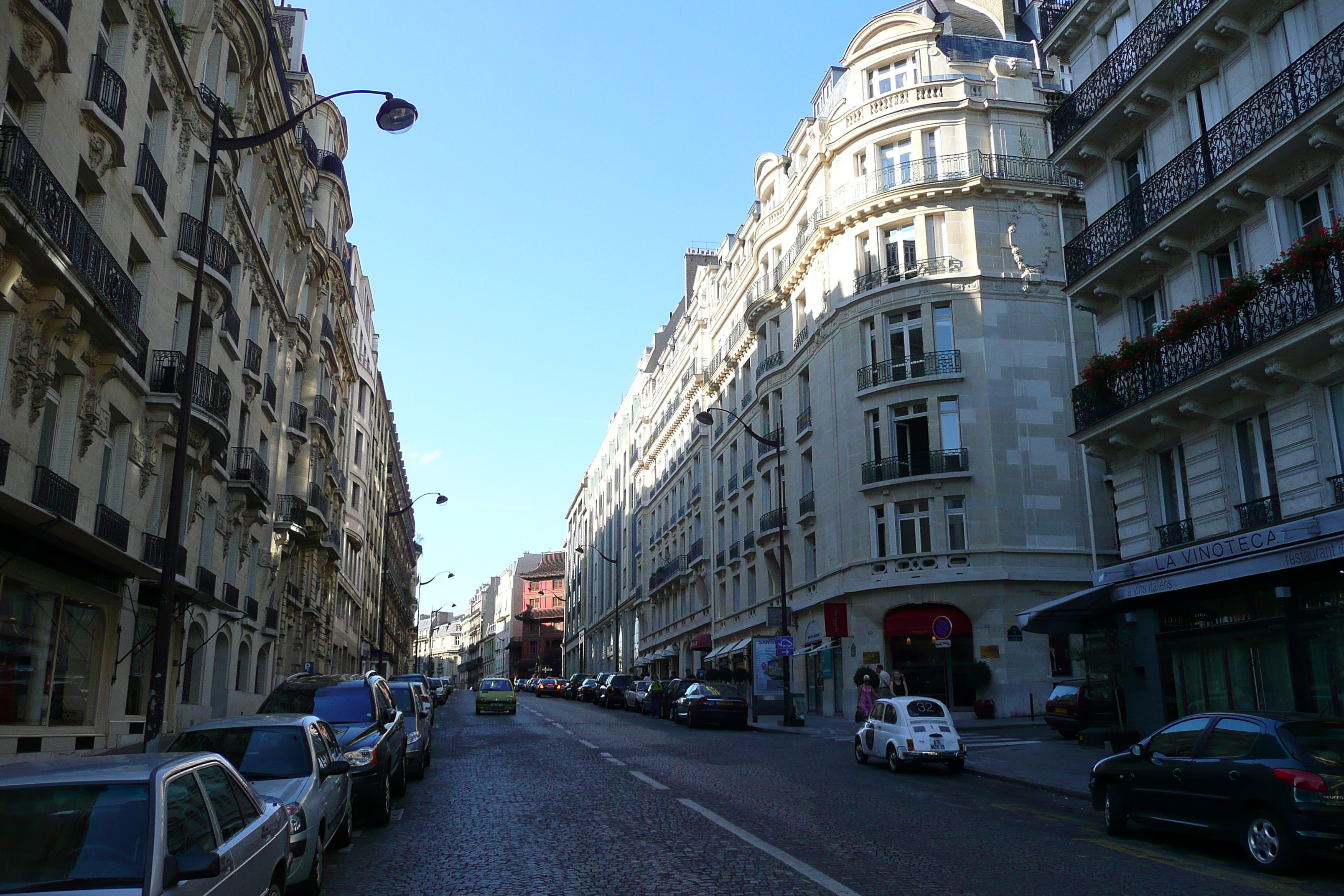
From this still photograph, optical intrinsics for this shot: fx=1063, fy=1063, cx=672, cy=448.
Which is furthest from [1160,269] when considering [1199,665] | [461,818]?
[461,818]

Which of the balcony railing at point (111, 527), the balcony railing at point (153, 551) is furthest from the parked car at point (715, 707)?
the balcony railing at point (111, 527)

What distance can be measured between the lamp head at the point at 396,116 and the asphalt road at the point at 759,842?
33.4ft

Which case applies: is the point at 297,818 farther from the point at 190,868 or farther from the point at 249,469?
the point at 249,469

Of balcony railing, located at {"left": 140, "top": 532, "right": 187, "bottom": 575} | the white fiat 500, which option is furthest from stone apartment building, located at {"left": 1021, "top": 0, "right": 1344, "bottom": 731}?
balcony railing, located at {"left": 140, "top": 532, "right": 187, "bottom": 575}

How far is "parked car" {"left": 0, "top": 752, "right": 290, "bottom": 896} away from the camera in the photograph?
471 centimetres

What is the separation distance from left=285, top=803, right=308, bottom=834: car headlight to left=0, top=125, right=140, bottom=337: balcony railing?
9140mm

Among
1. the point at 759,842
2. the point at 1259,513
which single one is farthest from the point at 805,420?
the point at 759,842

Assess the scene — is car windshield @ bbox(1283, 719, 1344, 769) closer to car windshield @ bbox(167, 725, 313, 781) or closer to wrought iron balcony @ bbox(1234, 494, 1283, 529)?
wrought iron balcony @ bbox(1234, 494, 1283, 529)

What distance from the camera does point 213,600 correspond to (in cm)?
2189

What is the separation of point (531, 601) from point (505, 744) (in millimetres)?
133955

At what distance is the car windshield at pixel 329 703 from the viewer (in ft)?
43.9

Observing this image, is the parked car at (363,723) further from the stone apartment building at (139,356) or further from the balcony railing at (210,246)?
the balcony railing at (210,246)

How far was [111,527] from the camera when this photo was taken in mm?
18703

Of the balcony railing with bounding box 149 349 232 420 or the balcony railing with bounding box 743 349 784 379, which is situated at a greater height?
the balcony railing with bounding box 743 349 784 379
